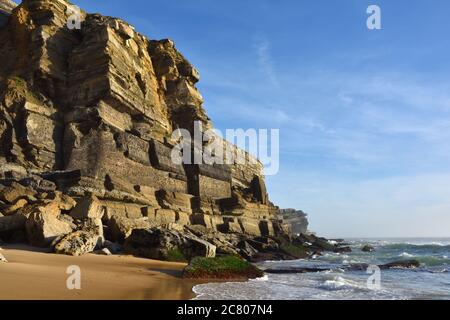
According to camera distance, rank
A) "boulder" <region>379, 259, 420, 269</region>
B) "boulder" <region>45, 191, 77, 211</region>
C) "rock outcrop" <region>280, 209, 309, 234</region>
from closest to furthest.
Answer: "boulder" <region>45, 191, 77, 211</region> → "boulder" <region>379, 259, 420, 269</region> → "rock outcrop" <region>280, 209, 309, 234</region>

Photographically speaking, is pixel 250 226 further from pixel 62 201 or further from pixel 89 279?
pixel 89 279

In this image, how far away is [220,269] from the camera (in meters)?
13.1

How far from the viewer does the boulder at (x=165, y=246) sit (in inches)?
673

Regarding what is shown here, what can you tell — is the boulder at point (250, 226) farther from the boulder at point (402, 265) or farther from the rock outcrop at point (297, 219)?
the rock outcrop at point (297, 219)

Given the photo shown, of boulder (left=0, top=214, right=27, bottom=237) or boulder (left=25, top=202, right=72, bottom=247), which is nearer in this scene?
boulder (left=25, top=202, right=72, bottom=247)

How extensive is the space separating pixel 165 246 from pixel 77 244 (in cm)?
382

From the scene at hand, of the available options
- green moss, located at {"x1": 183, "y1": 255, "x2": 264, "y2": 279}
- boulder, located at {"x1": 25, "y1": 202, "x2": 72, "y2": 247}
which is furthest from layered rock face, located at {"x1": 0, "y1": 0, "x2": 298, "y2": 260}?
green moss, located at {"x1": 183, "y1": 255, "x2": 264, "y2": 279}

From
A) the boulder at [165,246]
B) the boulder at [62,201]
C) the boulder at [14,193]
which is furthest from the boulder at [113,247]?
the boulder at [14,193]

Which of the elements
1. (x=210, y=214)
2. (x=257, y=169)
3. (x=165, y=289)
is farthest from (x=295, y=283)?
(x=257, y=169)

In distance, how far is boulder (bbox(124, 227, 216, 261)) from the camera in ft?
56.1

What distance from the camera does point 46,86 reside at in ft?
112

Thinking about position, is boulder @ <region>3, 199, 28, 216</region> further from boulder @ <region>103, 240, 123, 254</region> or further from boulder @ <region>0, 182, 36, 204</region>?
boulder @ <region>103, 240, 123, 254</region>

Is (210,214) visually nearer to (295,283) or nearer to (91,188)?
(91,188)

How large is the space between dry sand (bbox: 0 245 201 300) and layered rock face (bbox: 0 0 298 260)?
591 centimetres
